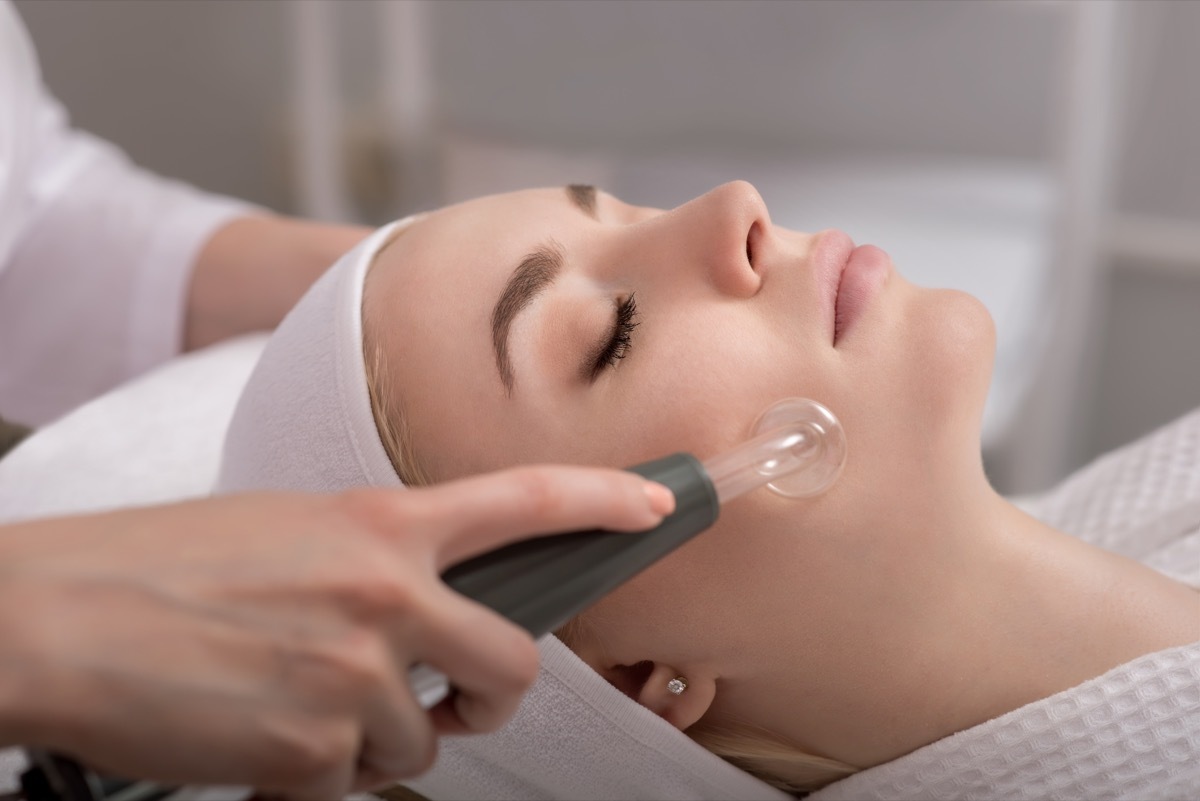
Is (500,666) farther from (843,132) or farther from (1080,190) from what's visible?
(843,132)

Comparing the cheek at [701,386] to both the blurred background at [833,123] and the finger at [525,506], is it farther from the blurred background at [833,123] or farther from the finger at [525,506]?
the blurred background at [833,123]

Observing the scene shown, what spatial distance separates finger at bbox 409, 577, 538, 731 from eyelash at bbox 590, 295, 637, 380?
0.29 meters

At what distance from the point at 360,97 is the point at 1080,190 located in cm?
145

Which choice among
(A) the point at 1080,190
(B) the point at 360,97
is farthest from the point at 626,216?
(B) the point at 360,97

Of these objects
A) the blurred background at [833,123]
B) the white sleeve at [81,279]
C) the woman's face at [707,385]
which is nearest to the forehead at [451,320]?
the woman's face at [707,385]

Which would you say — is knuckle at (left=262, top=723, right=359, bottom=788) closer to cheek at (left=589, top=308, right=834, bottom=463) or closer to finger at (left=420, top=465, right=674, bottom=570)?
finger at (left=420, top=465, right=674, bottom=570)

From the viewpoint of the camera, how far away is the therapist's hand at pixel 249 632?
1.61 feet

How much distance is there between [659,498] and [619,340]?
0.79 ft

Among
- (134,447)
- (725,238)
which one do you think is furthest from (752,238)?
(134,447)

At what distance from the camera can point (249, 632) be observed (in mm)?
503

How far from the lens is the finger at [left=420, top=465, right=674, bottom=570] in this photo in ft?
1.76

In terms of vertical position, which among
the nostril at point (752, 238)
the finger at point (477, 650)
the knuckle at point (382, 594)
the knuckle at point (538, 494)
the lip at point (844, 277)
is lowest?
the finger at point (477, 650)

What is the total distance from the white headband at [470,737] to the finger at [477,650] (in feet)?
0.83

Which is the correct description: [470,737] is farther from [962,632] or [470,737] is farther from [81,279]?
[81,279]
